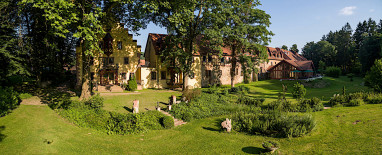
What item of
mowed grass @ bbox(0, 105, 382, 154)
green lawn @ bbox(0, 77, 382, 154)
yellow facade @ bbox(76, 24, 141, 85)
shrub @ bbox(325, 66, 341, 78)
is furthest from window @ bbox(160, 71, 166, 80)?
shrub @ bbox(325, 66, 341, 78)

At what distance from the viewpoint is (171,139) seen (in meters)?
14.0

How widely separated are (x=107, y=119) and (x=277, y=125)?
13372 mm

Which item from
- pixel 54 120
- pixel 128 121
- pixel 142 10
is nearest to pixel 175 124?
pixel 128 121

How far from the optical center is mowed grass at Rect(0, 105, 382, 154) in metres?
11.1

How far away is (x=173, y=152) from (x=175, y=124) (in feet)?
18.1

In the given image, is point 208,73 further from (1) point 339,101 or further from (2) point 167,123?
(2) point 167,123

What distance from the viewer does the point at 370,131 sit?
42.6 ft

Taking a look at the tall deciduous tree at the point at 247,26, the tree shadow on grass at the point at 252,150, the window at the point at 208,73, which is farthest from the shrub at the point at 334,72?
the tree shadow on grass at the point at 252,150

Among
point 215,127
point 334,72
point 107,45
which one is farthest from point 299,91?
point 334,72

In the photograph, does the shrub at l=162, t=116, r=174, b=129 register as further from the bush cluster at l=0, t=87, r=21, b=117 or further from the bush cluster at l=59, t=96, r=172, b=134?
the bush cluster at l=0, t=87, r=21, b=117

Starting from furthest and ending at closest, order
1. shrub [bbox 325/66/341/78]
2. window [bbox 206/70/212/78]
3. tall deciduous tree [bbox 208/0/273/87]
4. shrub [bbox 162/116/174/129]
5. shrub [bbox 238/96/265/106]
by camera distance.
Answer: shrub [bbox 325/66/341/78], window [bbox 206/70/212/78], tall deciduous tree [bbox 208/0/273/87], shrub [bbox 238/96/265/106], shrub [bbox 162/116/174/129]

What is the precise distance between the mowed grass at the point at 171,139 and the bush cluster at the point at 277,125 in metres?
0.57

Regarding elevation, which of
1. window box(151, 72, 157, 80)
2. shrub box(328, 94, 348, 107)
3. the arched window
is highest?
the arched window

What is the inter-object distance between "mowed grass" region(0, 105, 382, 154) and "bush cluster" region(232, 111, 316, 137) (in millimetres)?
570
